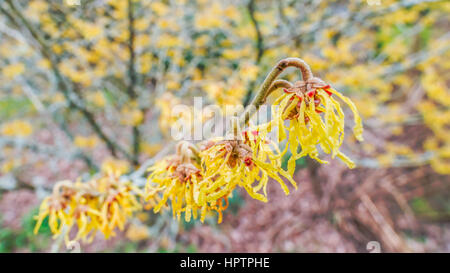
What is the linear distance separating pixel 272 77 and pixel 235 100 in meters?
1.21

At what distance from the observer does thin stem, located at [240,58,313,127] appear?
20.2 inches

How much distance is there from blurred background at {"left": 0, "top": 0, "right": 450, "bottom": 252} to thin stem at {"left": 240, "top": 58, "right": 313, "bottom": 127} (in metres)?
1.25

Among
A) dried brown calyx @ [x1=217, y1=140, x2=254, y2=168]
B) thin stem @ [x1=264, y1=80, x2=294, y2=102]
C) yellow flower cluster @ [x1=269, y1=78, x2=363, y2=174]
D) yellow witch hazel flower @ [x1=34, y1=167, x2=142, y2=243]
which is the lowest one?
yellow witch hazel flower @ [x1=34, y1=167, x2=142, y2=243]

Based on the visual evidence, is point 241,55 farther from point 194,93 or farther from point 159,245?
point 159,245

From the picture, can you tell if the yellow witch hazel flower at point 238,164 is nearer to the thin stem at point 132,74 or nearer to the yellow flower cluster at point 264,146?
the yellow flower cluster at point 264,146

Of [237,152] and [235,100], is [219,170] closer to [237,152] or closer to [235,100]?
[237,152]

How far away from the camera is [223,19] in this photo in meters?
2.54

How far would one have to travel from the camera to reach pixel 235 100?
68.6 inches

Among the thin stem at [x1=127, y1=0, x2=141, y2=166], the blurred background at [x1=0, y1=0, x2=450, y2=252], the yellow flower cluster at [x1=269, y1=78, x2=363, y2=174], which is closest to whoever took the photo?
the yellow flower cluster at [x1=269, y1=78, x2=363, y2=174]

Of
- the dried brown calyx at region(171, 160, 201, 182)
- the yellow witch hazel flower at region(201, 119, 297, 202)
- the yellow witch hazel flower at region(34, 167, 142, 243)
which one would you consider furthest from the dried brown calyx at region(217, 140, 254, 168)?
the yellow witch hazel flower at region(34, 167, 142, 243)

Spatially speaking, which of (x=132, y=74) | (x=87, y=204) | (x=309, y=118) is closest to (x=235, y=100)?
(x=132, y=74)

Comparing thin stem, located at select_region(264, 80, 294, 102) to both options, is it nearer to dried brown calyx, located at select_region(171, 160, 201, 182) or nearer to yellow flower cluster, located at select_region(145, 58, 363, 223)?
yellow flower cluster, located at select_region(145, 58, 363, 223)
